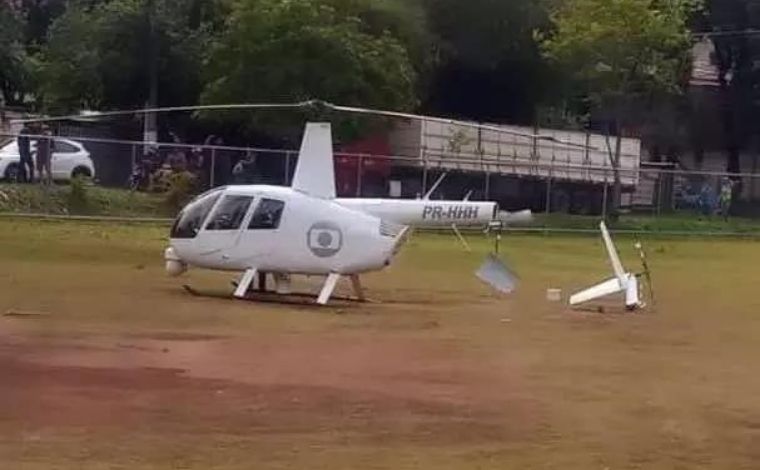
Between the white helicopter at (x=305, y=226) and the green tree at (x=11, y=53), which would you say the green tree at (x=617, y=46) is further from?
the white helicopter at (x=305, y=226)

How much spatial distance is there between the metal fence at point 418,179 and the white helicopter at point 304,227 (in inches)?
654

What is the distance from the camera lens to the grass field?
Result: 493 inches

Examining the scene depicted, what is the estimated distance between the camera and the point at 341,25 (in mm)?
52094

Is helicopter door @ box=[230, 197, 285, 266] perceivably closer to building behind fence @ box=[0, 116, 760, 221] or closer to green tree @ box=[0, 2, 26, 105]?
building behind fence @ box=[0, 116, 760, 221]

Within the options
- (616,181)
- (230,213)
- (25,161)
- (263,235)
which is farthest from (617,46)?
(263,235)

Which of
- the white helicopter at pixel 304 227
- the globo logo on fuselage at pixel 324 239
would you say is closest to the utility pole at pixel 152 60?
the white helicopter at pixel 304 227

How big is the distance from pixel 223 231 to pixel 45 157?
1994 cm

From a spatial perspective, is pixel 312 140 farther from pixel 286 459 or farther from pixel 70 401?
pixel 286 459

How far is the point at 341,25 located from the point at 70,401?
38563 millimetres

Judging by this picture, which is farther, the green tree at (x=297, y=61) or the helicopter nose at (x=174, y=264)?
the green tree at (x=297, y=61)

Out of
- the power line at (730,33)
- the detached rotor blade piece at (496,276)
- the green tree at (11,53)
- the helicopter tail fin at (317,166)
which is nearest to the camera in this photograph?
the helicopter tail fin at (317,166)

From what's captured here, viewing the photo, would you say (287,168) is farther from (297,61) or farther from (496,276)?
(496,276)

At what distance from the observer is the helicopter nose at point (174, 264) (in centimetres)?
2711

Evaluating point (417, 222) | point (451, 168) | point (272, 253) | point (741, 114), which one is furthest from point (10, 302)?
point (741, 114)
